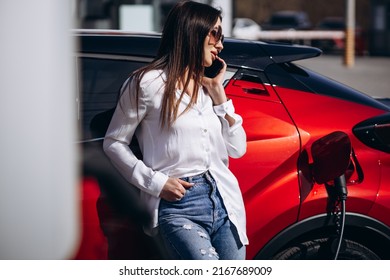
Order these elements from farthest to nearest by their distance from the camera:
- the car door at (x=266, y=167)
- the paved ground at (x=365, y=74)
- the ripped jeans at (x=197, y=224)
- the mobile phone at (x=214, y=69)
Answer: the paved ground at (x=365, y=74) < the car door at (x=266, y=167) < the mobile phone at (x=214, y=69) < the ripped jeans at (x=197, y=224)

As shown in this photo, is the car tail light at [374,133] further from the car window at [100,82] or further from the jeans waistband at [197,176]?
the car window at [100,82]

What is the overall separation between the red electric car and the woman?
0.14 meters

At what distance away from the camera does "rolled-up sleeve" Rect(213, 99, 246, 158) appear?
9.36 ft

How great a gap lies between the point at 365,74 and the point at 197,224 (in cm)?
1788

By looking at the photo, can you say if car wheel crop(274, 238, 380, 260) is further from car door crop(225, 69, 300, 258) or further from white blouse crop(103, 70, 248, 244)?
white blouse crop(103, 70, 248, 244)

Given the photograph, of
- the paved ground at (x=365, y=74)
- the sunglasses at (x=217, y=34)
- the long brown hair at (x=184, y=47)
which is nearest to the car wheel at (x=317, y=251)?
the long brown hair at (x=184, y=47)

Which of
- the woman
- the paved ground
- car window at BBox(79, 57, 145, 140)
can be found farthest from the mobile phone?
the paved ground

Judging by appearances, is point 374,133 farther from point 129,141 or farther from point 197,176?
point 129,141

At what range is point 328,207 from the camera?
3.18m

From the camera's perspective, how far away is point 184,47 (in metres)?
2.82

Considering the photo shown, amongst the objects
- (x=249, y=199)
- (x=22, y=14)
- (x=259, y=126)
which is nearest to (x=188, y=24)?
(x=259, y=126)

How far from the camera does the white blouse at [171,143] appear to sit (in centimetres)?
280
